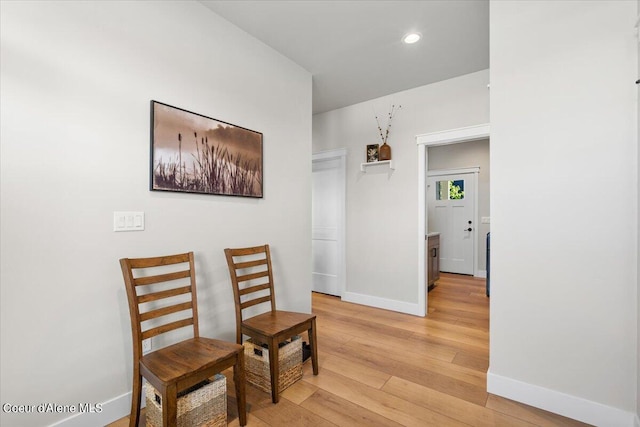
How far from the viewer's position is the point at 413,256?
3.60 meters

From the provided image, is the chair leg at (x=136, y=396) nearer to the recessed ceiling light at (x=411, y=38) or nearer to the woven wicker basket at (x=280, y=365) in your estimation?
the woven wicker basket at (x=280, y=365)

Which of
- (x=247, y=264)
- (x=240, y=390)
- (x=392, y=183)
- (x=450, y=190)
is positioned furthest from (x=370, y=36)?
(x=450, y=190)

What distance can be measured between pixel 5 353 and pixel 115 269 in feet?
1.80

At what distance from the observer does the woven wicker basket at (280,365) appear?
6.55 ft

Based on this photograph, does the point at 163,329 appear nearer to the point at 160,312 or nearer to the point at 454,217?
the point at 160,312

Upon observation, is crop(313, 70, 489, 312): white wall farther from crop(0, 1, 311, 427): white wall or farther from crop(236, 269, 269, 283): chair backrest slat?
crop(0, 1, 311, 427): white wall

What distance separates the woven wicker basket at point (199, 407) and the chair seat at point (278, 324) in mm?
381

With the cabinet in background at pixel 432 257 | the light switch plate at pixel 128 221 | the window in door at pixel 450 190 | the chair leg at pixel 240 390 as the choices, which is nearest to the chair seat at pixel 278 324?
the chair leg at pixel 240 390

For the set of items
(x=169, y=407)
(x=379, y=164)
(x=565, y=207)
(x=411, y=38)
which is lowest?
(x=169, y=407)

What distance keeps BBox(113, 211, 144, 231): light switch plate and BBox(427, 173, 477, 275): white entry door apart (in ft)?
18.8

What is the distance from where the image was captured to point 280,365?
79.2 inches

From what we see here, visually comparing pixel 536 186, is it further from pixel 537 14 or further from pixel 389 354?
pixel 389 354

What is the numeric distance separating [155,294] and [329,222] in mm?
3031

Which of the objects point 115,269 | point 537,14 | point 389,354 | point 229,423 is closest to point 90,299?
point 115,269
